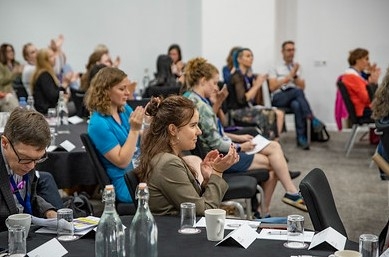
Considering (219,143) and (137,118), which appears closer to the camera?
(137,118)

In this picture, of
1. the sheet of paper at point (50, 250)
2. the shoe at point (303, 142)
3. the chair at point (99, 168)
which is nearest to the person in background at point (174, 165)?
the sheet of paper at point (50, 250)

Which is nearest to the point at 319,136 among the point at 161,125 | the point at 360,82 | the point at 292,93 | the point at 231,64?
the point at 292,93

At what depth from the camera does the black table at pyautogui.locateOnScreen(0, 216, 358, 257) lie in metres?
2.15

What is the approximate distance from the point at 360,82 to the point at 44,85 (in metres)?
3.65

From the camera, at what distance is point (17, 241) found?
83.0 inches

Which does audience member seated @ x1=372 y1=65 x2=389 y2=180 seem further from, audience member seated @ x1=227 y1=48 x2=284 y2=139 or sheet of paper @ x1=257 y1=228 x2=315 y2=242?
audience member seated @ x1=227 y1=48 x2=284 y2=139

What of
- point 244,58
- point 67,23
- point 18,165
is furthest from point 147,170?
point 67,23

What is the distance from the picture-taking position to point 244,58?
7.69m

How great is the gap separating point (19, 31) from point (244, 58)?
16.0ft

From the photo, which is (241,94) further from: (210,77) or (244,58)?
(210,77)

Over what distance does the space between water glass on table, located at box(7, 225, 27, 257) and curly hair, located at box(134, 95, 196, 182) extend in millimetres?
793

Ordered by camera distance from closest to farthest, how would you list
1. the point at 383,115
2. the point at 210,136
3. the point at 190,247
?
the point at 190,247 < the point at 383,115 < the point at 210,136

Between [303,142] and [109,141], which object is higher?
[109,141]

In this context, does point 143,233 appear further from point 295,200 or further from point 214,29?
point 214,29
